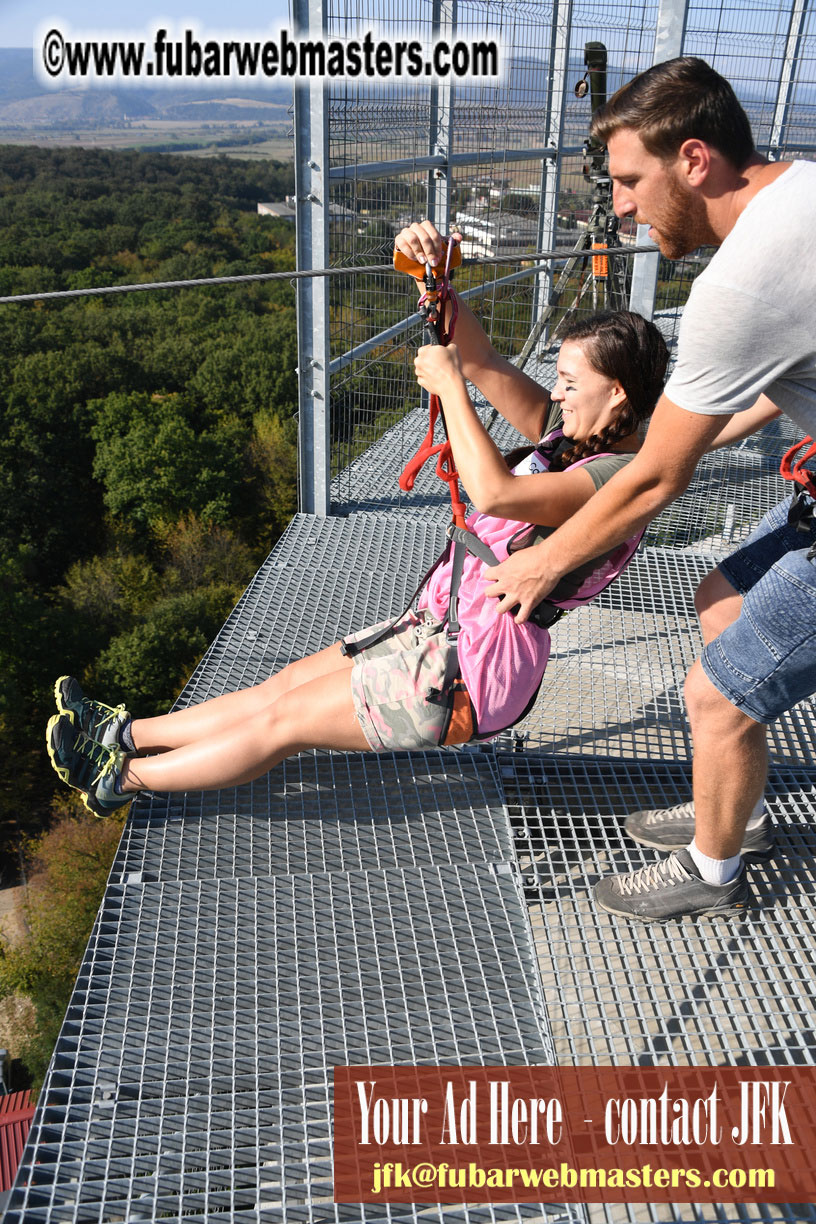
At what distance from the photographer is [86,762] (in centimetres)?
230

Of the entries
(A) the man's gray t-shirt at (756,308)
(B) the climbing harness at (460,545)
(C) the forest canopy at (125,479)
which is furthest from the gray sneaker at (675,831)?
(C) the forest canopy at (125,479)

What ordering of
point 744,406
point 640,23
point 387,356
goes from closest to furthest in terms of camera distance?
point 744,406 < point 387,356 < point 640,23

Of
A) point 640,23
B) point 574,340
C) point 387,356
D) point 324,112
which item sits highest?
point 640,23

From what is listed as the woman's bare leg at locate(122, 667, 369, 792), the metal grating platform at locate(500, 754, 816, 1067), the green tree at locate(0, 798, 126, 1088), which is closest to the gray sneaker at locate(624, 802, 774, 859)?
the metal grating platform at locate(500, 754, 816, 1067)

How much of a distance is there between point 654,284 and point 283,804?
2.73m

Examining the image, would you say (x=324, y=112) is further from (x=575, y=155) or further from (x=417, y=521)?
(x=575, y=155)

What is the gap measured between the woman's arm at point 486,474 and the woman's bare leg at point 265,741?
563mm

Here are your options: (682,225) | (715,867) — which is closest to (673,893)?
(715,867)

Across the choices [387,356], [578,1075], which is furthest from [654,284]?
[578,1075]

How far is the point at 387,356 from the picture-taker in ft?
14.8

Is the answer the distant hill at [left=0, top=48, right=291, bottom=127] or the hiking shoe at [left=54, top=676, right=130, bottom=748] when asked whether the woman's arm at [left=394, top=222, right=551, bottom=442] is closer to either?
the hiking shoe at [left=54, top=676, right=130, bottom=748]

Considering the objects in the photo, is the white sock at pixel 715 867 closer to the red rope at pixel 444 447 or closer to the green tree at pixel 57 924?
the red rope at pixel 444 447

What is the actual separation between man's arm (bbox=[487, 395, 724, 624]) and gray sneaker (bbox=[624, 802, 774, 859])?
0.70 metres

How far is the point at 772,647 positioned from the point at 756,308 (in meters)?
0.60
